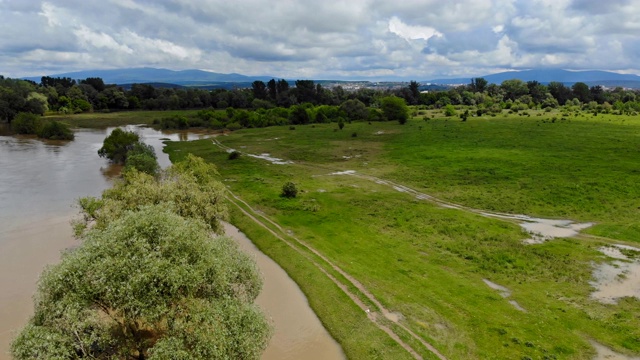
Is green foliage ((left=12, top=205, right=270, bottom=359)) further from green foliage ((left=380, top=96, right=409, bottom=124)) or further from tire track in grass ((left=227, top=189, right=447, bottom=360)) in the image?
green foliage ((left=380, top=96, right=409, bottom=124))

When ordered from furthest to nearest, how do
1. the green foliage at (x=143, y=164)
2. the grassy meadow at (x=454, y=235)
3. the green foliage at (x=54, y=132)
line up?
1. the green foliage at (x=54, y=132)
2. the green foliage at (x=143, y=164)
3. the grassy meadow at (x=454, y=235)

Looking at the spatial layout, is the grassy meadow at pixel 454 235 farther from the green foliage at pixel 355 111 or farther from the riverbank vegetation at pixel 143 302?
the green foliage at pixel 355 111

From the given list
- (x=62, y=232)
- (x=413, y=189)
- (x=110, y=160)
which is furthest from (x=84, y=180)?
(x=413, y=189)

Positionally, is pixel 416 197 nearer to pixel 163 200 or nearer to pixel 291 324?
pixel 291 324

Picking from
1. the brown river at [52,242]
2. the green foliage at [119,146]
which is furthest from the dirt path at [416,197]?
the green foliage at [119,146]

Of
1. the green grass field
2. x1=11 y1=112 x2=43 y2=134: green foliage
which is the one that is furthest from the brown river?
x1=11 y1=112 x2=43 y2=134: green foliage

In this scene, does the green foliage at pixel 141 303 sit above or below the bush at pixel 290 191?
above

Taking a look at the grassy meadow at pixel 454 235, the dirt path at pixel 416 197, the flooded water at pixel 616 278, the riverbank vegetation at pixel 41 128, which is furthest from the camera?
the riverbank vegetation at pixel 41 128
